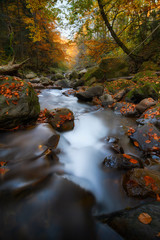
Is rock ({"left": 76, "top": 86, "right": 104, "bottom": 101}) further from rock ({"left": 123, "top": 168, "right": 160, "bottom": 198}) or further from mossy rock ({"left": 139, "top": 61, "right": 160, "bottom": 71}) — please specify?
rock ({"left": 123, "top": 168, "right": 160, "bottom": 198})

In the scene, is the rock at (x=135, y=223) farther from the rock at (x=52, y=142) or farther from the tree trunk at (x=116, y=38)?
the tree trunk at (x=116, y=38)

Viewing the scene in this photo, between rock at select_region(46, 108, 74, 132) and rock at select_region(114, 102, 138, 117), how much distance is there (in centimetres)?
296

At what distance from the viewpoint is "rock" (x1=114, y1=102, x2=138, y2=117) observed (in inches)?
219

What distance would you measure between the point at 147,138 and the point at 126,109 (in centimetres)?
300

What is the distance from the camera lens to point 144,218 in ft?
4.94

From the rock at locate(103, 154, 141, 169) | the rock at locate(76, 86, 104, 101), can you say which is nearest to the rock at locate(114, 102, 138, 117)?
the rock at locate(76, 86, 104, 101)

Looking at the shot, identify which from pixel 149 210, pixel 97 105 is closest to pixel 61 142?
pixel 149 210

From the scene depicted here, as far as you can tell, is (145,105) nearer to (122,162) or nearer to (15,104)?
(122,162)

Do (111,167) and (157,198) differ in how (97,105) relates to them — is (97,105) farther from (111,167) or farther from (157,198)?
(157,198)

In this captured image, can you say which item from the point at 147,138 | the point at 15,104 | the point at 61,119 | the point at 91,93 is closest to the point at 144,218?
the point at 147,138

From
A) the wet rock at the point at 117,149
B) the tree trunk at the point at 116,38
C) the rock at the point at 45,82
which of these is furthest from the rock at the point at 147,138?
the rock at the point at 45,82

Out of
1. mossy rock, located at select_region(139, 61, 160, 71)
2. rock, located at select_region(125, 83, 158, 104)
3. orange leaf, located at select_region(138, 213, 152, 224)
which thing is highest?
mossy rock, located at select_region(139, 61, 160, 71)

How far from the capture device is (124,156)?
2670mm

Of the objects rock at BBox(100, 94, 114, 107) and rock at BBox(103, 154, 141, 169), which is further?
rock at BBox(100, 94, 114, 107)
